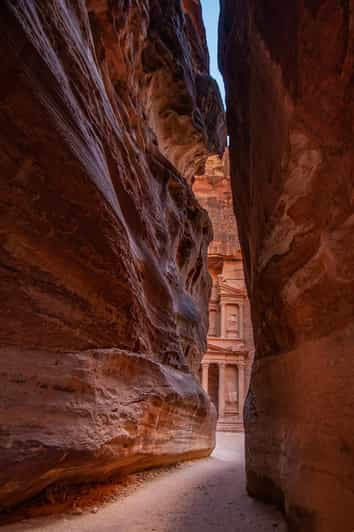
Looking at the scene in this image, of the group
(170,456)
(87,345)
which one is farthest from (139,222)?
(170,456)

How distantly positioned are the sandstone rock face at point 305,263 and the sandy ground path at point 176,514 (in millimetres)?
259

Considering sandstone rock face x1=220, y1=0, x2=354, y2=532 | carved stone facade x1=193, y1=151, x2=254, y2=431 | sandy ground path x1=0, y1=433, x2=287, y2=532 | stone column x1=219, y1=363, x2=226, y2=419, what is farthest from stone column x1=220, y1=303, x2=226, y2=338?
sandstone rock face x1=220, y1=0, x2=354, y2=532

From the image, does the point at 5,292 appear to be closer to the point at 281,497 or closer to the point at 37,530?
the point at 37,530

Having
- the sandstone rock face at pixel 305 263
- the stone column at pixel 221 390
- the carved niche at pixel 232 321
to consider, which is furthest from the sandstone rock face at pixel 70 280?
the carved niche at pixel 232 321

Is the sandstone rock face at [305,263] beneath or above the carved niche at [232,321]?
beneath

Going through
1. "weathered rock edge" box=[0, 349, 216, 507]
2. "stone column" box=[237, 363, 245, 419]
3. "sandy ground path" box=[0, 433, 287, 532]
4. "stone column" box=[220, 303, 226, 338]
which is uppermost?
"stone column" box=[220, 303, 226, 338]

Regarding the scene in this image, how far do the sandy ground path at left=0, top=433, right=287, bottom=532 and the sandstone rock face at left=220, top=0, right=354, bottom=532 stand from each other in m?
0.26

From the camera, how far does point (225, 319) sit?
1081 inches

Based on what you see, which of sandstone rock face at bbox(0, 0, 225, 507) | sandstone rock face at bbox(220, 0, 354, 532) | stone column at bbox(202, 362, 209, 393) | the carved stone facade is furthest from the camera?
stone column at bbox(202, 362, 209, 393)

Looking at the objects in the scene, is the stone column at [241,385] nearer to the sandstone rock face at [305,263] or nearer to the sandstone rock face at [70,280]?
the sandstone rock face at [70,280]

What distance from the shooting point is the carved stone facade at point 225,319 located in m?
24.5

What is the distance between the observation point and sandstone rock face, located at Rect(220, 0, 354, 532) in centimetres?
203

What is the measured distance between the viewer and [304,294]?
246 cm

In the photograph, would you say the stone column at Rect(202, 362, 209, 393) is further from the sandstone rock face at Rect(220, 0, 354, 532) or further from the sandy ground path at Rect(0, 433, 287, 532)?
the sandstone rock face at Rect(220, 0, 354, 532)
